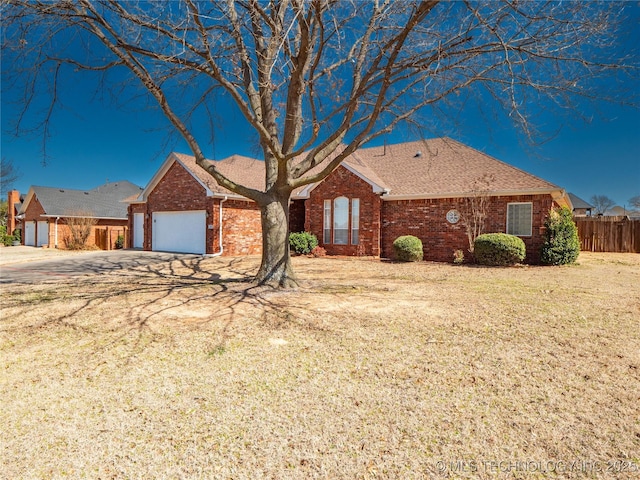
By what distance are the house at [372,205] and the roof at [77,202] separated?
37.5 feet

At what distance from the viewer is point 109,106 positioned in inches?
347

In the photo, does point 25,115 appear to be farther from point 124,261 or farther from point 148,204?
point 148,204

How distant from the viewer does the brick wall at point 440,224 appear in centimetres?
1396

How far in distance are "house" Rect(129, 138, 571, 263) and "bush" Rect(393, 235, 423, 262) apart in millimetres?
972

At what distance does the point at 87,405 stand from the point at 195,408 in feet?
3.09

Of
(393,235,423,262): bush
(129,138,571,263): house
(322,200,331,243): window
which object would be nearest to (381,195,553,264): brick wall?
(129,138,571,263): house

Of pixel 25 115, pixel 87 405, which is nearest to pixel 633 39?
pixel 87 405

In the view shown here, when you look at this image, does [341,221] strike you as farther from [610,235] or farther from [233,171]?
[610,235]

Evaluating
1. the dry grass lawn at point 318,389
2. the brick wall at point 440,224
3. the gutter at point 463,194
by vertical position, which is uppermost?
the gutter at point 463,194

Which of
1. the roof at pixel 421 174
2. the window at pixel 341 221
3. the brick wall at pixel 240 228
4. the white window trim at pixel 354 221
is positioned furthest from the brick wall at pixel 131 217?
the white window trim at pixel 354 221

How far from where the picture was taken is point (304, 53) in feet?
22.7

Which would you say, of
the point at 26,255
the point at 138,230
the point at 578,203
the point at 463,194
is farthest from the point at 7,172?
the point at 578,203

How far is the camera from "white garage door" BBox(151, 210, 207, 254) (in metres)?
17.8

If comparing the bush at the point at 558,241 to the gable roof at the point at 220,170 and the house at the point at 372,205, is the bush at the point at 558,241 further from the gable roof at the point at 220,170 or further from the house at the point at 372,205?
the gable roof at the point at 220,170
